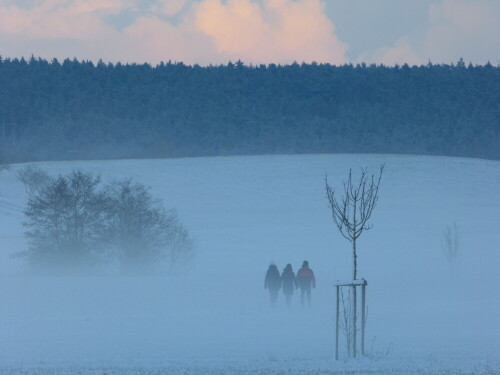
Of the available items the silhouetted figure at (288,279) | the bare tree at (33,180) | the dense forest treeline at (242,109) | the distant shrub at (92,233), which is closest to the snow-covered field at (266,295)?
the silhouetted figure at (288,279)

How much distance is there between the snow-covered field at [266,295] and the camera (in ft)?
50.0

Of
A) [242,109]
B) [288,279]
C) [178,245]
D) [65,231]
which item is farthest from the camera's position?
[242,109]

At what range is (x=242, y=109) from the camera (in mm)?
149000

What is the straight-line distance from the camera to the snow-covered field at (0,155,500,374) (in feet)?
50.0

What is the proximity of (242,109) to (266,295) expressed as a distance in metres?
119

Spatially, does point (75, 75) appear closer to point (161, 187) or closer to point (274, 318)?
point (161, 187)

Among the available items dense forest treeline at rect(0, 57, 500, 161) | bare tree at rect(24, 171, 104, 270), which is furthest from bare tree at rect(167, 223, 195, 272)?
dense forest treeline at rect(0, 57, 500, 161)

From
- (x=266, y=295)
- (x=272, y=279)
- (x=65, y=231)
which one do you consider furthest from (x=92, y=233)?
(x=272, y=279)

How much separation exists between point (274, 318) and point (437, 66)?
141674mm

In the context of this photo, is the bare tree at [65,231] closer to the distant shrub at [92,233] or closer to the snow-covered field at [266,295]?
the distant shrub at [92,233]

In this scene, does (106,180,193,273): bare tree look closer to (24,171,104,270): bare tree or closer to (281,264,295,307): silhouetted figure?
(24,171,104,270): bare tree

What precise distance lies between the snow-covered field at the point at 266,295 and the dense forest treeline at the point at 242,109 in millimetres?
53084

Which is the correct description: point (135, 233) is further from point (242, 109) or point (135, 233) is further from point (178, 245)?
point (242, 109)

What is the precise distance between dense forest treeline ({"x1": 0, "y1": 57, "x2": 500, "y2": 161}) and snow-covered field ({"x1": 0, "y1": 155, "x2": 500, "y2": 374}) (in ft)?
174
